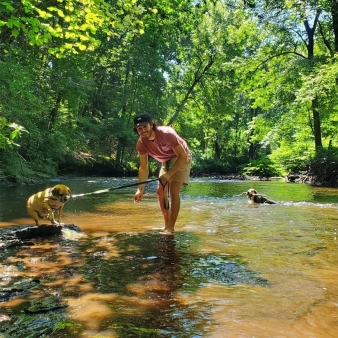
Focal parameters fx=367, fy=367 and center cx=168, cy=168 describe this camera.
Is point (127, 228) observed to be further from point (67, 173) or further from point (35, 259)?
point (67, 173)

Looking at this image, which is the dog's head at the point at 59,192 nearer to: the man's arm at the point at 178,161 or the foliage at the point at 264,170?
the man's arm at the point at 178,161

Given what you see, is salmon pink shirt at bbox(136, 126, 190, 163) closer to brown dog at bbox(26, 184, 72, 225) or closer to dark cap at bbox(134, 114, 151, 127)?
dark cap at bbox(134, 114, 151, 127)

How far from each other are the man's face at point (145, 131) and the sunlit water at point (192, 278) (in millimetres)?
1533

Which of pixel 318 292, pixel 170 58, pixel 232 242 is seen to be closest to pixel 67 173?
pixel 170 58

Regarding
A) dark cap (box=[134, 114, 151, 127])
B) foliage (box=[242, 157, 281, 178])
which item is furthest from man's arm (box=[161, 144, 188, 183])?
foliage (box=[242, 157, 281, 178])

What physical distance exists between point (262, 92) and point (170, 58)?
10657mm

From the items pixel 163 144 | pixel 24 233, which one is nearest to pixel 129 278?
pixel 24 233

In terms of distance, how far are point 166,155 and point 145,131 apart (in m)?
0.67

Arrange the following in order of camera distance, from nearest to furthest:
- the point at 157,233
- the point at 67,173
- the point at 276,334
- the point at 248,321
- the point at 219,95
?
1. the point at 276,334
2. the point at 248,321
3. the point at 157,233
4. the point at 67,173
5. the point at 219,95

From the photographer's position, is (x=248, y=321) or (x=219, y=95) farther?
(x=219, y=95)

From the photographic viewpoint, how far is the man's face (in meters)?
5.53

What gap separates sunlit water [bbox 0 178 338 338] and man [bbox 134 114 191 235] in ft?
1.49

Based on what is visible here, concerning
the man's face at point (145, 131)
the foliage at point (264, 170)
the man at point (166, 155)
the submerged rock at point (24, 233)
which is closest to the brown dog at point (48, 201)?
the submerged rock at point (24, 233)

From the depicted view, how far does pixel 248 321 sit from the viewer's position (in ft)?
8.25
